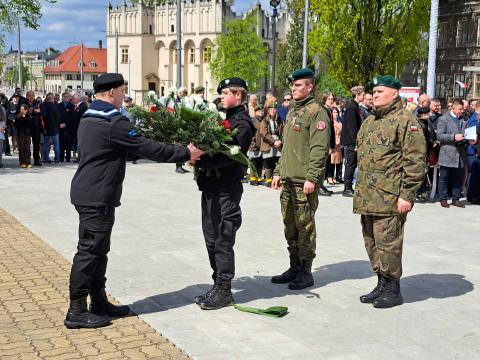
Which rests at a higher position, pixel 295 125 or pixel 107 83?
pixel 107 83

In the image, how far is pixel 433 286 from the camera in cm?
670

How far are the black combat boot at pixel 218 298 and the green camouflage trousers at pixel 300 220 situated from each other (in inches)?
41.3

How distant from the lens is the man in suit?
39.1ft

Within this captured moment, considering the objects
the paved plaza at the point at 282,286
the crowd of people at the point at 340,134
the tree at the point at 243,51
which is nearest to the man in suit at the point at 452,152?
the crowd of people at the point at 340,134

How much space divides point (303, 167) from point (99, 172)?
213 cm

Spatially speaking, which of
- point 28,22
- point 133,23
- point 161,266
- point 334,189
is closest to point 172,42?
point 133,23

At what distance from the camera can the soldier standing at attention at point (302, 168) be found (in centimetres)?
621

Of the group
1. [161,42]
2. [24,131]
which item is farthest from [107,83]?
[161,42]

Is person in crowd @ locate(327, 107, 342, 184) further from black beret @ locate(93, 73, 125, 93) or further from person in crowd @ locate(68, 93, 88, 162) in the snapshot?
black beret @ locate(93, 73, 125, 93)

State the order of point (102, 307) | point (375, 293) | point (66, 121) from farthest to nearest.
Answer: point (66, 121)
point (375, 293)
point (102, 307)

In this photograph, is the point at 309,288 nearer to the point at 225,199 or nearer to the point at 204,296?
the point at 204,296

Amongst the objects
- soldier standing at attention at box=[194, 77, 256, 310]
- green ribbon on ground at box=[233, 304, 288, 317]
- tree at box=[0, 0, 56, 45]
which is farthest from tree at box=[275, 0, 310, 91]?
green ribbon on ground at box=[233, 304, 288, 317]

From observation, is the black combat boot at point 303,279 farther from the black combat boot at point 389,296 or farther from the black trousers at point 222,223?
the black trousers at point 222,223

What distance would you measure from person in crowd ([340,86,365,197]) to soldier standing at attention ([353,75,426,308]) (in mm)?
6746
